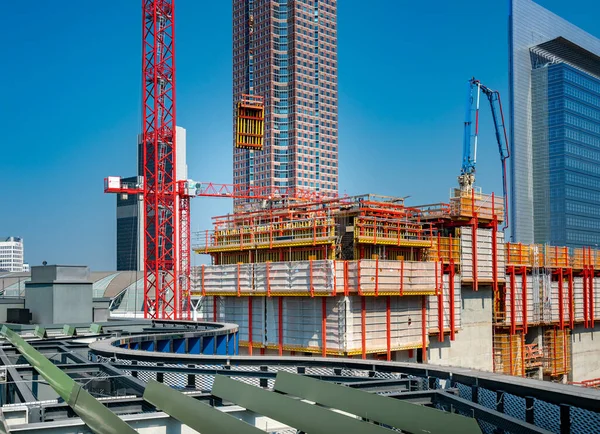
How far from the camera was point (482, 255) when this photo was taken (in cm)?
4909

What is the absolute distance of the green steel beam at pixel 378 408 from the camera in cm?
783

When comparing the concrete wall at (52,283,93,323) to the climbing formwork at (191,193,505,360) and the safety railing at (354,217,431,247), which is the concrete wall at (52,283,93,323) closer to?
the climbing formwork at (191,193,505,360)

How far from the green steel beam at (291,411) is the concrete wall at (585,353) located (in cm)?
5828

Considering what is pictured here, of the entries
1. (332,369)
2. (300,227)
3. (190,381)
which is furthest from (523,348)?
(190,381)

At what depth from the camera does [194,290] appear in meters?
49.0

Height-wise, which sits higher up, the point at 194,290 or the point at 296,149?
the point at 296,149

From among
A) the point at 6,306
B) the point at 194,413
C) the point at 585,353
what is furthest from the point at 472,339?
the point at 194,413

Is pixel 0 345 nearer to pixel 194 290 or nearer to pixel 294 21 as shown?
pixel 194 290

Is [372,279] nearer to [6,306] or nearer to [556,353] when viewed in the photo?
[6,306]

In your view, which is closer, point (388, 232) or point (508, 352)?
point (388, 232)

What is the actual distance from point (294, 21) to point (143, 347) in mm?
180126

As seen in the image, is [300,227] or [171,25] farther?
[171,25]

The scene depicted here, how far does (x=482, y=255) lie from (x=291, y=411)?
42.3 metres

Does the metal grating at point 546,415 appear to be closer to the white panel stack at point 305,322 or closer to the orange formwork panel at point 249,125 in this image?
the white panel stack at point 305,322
